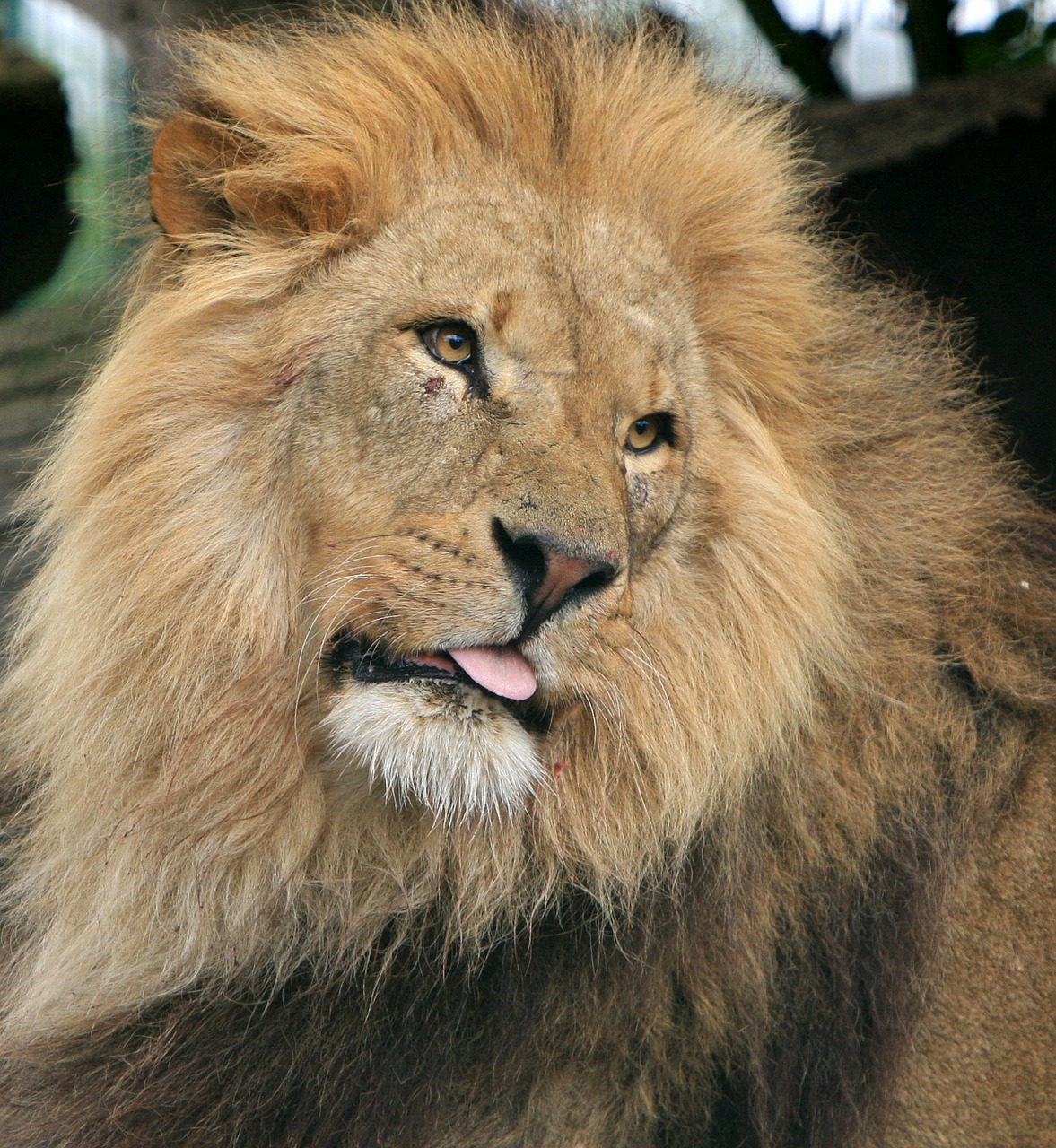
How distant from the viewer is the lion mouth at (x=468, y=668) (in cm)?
218

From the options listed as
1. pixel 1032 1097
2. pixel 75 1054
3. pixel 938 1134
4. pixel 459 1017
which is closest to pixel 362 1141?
pixel 459 1017

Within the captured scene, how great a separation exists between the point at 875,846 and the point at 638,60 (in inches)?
66.2

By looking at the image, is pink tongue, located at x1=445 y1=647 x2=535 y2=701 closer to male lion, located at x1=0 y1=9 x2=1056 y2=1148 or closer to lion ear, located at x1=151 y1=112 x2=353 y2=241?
male lion, located at x1=0 y1=9 x2=1056 y2=1148

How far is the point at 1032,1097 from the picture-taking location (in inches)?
117

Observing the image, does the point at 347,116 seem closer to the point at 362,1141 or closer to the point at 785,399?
the point at 785,399

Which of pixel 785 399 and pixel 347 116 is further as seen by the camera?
pixel 785 399

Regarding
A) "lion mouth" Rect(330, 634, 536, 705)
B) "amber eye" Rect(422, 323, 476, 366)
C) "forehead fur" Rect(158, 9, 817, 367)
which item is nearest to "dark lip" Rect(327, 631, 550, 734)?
"lion mouth" Rect(330, 634, 536, 705)

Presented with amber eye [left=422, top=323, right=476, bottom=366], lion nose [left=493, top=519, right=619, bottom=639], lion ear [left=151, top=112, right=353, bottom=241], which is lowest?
lion nose [left=493, top=519, right=619, bottom=639]

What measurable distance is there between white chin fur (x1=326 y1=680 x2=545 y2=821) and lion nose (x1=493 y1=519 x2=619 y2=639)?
154 mm

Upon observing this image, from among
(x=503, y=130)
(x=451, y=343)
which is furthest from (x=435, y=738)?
(x=503, y=130)

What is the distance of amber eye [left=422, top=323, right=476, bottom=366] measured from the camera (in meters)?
2.37

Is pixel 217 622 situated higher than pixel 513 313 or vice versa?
pixel 513 313

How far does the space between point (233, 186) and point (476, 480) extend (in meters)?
0.73

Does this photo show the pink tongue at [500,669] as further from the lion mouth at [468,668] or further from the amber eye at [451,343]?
the amber eye at [451,343]
